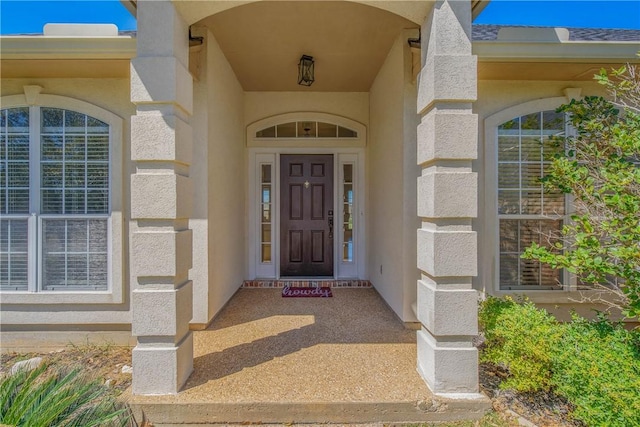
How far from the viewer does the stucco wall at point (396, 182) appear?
11.6 feet

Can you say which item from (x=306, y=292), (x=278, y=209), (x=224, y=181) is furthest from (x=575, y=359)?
(x=278, y=209)

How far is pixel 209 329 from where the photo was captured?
11.6ft

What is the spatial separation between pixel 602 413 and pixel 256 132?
16.5 feet

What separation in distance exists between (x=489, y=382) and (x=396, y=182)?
213 centimetres

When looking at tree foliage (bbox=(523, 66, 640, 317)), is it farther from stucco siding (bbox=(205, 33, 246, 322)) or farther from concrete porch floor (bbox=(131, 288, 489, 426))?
stucco siding (bbox=(205, 33, 246, 322))

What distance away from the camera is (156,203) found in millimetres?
2344

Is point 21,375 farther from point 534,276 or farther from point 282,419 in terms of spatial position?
point 534,276

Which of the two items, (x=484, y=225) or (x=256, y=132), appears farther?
(x=256, y=132)

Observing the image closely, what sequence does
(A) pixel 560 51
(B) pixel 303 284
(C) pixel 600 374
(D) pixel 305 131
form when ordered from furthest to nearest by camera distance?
(D) pixel 305 131, (B) pixel 303 284, (A) pixel 560 51, (C) pixel 600 374

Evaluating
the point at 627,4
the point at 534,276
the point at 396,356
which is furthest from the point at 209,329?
the point at 627,4

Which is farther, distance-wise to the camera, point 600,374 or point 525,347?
point 525,347

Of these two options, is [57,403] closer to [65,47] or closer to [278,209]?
[65,47]

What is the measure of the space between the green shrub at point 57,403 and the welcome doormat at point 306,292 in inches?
111

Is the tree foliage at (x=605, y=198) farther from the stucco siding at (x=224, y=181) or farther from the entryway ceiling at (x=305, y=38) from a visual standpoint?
the stucco siding at (x=224, y=181)
